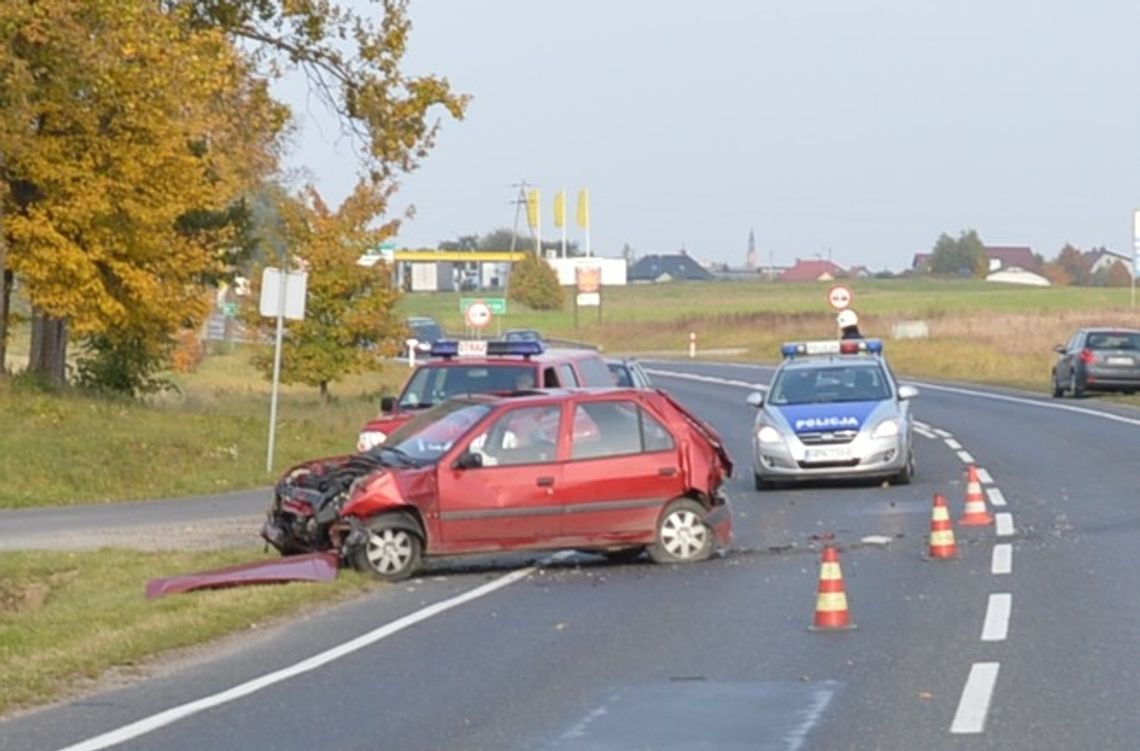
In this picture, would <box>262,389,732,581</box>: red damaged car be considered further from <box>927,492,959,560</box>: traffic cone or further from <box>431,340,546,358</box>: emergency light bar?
<box>431,340,546,358</box>: emergency light bar

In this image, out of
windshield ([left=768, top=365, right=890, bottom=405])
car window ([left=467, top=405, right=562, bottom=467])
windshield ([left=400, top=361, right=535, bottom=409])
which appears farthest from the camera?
windshield ([left=768, top=365, right=890, bottom=405])

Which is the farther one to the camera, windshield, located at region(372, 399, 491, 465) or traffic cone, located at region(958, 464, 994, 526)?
traffic cone, located at region(958, 464, 994, 526)

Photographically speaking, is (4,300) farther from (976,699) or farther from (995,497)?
(976,699)

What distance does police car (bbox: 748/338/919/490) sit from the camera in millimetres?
25422

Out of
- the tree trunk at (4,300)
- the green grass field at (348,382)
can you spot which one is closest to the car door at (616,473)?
the green grass field at (348,382)

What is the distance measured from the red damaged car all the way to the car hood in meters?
6.91

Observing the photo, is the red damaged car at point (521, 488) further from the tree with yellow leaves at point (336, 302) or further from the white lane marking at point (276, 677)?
the tree with yellow leaves at point (336, 302)

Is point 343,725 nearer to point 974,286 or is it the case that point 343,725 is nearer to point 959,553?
point 959,553

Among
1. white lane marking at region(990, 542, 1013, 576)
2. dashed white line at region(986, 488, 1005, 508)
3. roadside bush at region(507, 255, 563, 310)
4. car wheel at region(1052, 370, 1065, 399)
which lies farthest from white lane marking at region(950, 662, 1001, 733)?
roadside bush at region(507, 255, 563, 310)

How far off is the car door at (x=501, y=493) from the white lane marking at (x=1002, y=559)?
11.1 ft

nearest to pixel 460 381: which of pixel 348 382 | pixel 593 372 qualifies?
pixel 593 372

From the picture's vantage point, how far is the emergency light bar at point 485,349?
2375 centimetres

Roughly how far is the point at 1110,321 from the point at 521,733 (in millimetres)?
77133

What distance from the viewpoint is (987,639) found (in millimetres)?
12938
